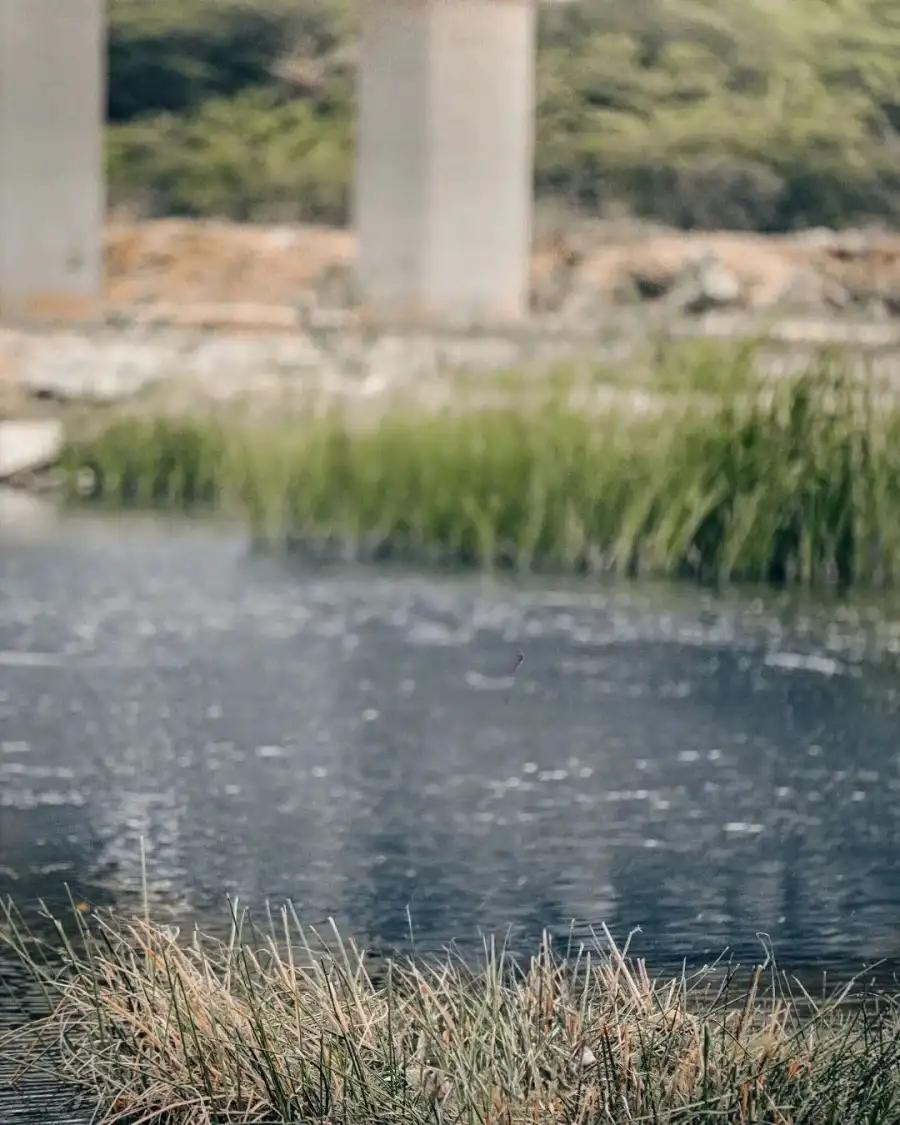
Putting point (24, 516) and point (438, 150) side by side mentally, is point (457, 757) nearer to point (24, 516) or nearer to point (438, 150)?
point (24, 516)

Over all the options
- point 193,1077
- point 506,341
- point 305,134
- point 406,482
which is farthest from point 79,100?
point 193,1077

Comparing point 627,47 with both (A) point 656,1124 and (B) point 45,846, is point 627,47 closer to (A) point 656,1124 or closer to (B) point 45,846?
(B) point 45,846

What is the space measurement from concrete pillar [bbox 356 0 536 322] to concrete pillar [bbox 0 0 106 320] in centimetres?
223

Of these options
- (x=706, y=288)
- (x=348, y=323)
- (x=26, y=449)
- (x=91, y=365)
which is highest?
(x=706, y=288)

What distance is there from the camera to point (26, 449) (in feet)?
51.7

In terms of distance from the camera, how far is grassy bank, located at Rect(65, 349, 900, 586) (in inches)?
386

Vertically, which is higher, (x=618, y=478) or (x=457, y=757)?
(x=618, y=478)

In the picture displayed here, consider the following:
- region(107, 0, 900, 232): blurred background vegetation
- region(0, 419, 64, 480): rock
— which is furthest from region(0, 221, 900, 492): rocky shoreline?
region(107, 0, 900, 232): blurred background vegetation

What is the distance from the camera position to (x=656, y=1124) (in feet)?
9.32

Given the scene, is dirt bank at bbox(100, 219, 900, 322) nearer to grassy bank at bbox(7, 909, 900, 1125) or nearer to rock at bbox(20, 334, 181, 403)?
rock at bbox(20, 334, 181, 403)

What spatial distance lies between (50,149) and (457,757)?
1476cm

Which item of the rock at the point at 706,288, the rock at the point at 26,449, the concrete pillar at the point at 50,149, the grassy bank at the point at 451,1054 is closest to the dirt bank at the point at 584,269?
the rock at the point at 706,288

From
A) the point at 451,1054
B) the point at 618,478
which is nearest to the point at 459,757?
the point at 451,1054

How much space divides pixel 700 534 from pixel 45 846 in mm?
5557
